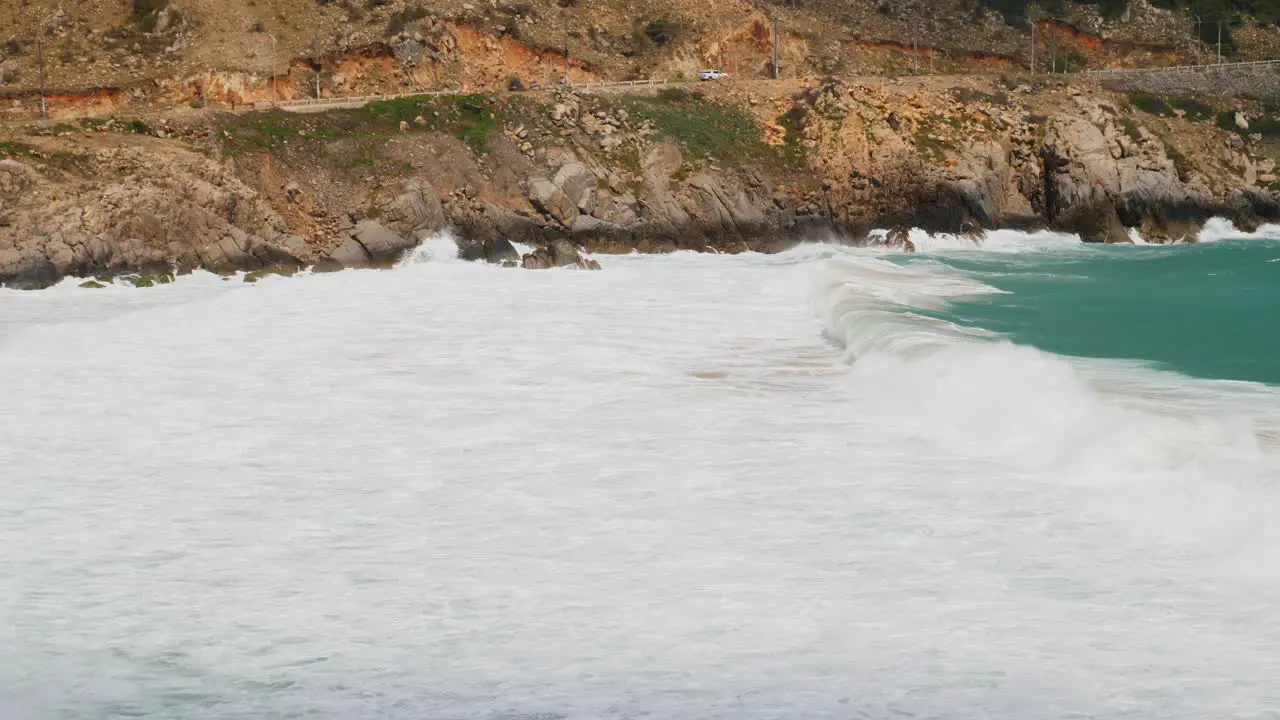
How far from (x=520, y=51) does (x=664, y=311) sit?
4807cm

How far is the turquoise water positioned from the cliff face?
748 centimetres

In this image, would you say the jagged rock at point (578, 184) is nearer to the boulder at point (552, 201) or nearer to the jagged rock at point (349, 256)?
the boulder at point (552, 201)

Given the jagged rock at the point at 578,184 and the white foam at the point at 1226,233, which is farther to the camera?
the white foam at the point at 1226,233

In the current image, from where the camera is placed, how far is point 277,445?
2273 cm

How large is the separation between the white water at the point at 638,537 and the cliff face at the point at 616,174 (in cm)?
2438

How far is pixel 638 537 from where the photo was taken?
17.2m

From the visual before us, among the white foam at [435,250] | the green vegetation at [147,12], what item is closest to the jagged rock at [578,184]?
the white foam at [435,250]

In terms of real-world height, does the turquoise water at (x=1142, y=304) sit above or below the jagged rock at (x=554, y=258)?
below

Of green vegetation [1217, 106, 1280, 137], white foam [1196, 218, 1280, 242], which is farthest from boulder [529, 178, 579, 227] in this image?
green vegetation [1217, 106, 1280, 137]

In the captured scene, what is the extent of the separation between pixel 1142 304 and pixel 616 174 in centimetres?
3018

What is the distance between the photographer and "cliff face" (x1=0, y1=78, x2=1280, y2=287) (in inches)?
2152

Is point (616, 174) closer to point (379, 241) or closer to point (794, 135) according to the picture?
point (794, 135)

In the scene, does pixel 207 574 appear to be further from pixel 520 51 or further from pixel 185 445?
pixel 520 51

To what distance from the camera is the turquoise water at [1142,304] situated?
32875 mm
